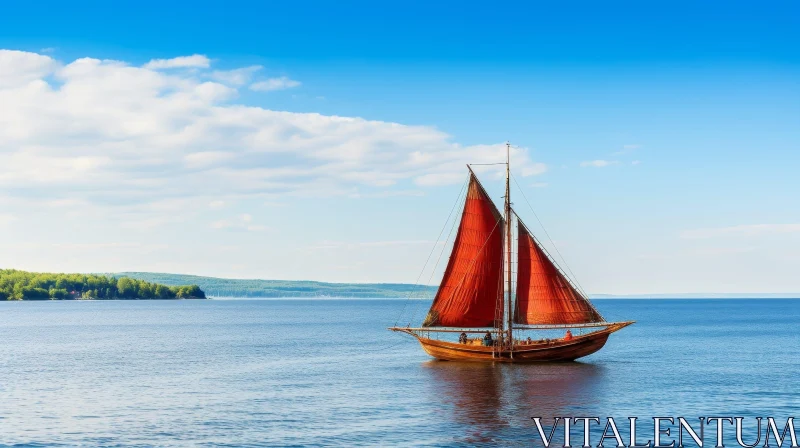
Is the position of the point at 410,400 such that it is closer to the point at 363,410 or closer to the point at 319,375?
the point at 363,410

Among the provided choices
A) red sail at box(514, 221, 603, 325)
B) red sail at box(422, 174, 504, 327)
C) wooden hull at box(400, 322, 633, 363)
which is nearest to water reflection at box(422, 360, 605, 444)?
wooden hull at box(400, 322, 633, 363)

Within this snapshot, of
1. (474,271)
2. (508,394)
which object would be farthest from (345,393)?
(474,271)

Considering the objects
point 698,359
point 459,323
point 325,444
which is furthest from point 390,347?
point 325,444

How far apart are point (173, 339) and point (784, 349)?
83.2 metres

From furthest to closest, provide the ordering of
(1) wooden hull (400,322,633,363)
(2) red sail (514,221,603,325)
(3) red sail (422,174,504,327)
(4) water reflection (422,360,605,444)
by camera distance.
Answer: (1) wooden hull (400,322,633,363)
(2) red sail (514,221,603,325)
(3) red sail (422,174,504,327)
(4) water reflection (422,360,605,444)

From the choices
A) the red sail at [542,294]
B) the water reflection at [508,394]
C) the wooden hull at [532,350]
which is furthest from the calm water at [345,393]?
the red sail at [542,294]

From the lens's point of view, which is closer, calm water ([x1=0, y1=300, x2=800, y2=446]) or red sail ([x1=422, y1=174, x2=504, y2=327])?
calm water ([x1=0, y1=300, x2=800, y2=446])

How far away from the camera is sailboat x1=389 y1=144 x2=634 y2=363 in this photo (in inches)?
3049

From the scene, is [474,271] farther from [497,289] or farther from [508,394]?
[508,394]

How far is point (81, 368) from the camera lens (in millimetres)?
81562

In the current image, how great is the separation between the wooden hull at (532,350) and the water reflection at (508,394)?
776mm

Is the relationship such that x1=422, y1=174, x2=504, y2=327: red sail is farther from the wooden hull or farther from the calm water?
Result: the calm water

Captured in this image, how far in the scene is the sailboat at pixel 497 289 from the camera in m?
77.4

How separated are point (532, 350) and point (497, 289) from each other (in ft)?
21.4
